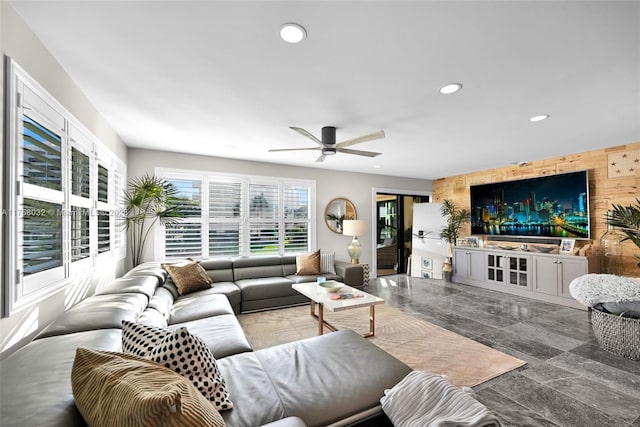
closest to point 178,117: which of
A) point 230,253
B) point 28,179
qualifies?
point 28,179

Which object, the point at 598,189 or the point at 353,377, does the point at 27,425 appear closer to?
the point at 353,377

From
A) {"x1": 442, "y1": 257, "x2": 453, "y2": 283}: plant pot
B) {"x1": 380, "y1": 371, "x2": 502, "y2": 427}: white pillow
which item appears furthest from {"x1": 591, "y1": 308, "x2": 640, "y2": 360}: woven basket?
{"x1": 442, "y1": 257, "x2": 453, "y2": 283}: plant pot

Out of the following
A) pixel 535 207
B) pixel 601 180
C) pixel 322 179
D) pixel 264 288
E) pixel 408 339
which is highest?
pixel 322 179

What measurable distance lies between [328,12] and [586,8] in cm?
140

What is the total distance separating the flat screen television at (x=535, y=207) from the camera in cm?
433

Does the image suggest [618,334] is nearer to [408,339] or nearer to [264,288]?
[408,339]

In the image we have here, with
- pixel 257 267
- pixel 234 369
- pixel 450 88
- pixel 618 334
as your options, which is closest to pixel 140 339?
pixel 234 369

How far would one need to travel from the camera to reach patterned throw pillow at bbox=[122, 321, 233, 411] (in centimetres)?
113

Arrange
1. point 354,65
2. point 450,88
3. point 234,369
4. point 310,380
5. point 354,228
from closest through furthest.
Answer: point 310,380 → point 234,369 → point 354,65 → point 450,88 → point 354,228

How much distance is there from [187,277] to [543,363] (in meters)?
4.03

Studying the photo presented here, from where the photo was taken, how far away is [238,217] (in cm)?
489

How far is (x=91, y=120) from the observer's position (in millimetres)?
2584

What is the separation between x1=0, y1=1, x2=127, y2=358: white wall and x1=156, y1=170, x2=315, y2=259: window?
1872mm

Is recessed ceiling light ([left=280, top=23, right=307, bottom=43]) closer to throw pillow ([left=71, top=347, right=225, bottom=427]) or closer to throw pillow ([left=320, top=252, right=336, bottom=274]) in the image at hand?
throw pillow ([left=71, top=347, right=225, bottom=427])
